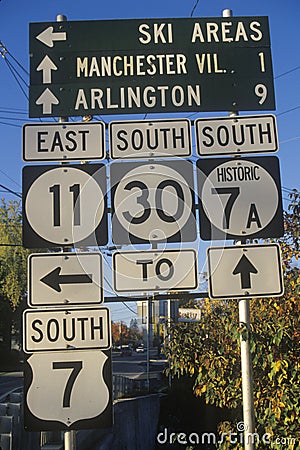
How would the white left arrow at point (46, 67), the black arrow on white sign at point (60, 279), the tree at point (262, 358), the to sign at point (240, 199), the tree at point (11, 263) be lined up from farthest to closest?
1. the tree at point (11, 263)
2. the tree at point (262, 358)
3. the white left arrow at point (46, 67)
4. the to sign at point (240, 199)
5. the black arrow on white sign at point (60, 279)

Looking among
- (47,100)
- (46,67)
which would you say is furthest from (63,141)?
(46,67)

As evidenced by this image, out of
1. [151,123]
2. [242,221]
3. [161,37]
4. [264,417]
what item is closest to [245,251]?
[242,221]

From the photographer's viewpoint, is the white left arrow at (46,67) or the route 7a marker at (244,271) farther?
the white left arrow at (46,67)

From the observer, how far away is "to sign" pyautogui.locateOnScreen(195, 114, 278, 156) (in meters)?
4.18

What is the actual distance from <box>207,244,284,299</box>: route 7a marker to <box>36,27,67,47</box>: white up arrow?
1868mm

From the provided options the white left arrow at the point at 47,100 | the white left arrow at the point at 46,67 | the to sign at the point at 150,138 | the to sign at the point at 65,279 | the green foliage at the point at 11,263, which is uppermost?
A: the green foliage at the point at 11,263

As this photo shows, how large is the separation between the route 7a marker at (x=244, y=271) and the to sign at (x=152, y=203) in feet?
0.82

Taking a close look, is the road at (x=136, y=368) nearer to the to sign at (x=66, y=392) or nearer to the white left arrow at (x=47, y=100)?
the to sign at (x=66, y=392)

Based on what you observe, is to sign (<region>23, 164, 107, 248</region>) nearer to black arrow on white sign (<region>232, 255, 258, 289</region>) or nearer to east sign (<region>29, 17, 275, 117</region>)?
east sign (<region>29, 17, 275, 117</region>)

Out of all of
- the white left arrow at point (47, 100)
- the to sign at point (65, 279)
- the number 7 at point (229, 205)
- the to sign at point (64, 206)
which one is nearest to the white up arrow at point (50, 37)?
the white left arrow at point (47, 100)

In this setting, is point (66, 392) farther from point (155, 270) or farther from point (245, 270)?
point (245, 270)

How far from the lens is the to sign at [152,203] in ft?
13.1

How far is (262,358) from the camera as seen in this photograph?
18.4ft

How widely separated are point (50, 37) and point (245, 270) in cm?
217
